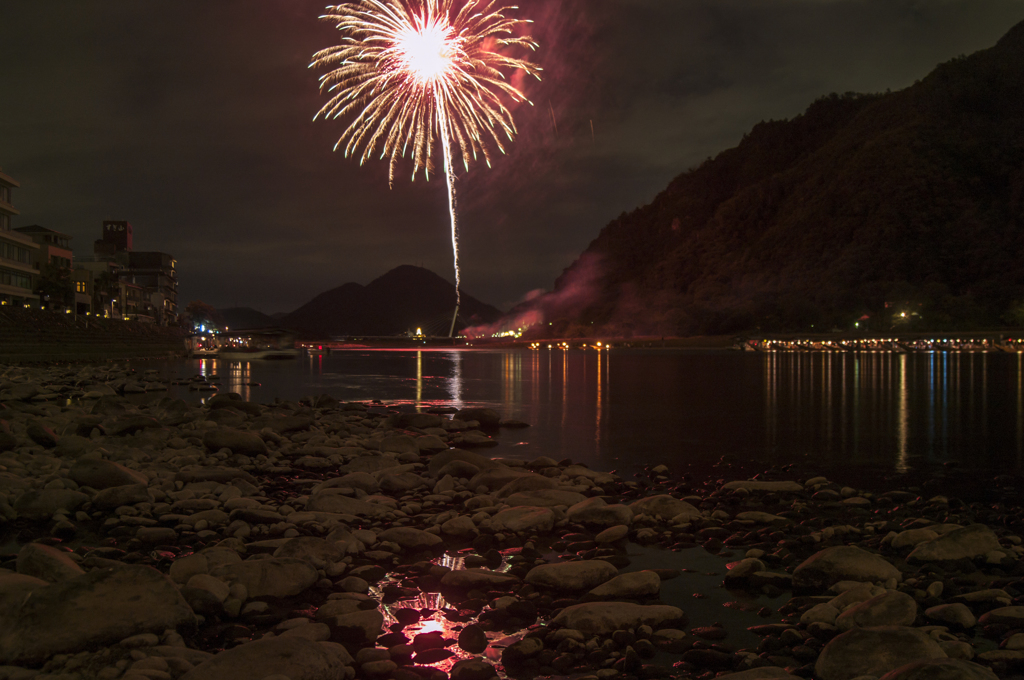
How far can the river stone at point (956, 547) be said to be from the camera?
25.1 feet

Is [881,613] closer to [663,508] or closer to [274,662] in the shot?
[663,508]

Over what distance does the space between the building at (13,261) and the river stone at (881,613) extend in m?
83.5

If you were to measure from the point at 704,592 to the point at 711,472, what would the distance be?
7.20m

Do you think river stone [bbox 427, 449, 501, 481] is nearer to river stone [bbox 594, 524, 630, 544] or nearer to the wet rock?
river stone [bbox 594, 524, 630, 544]

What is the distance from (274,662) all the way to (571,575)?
315 cm

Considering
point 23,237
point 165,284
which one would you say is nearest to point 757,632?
point 23,237

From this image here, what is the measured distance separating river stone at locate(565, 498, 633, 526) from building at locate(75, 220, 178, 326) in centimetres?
11899

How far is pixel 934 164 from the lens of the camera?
18025cm

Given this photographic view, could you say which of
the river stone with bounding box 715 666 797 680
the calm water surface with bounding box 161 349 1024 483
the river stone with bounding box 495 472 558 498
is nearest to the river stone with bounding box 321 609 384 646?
the river stone with bounding box 715 666 797 680

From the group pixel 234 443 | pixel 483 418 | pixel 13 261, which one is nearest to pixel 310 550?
pixel 234 443

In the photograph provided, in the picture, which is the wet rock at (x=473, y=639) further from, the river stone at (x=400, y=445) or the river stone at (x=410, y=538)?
the river stone at (x=400, y=445)

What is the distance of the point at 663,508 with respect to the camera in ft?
31.4

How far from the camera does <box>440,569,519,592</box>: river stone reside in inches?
272

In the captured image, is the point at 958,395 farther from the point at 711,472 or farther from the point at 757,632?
the point at 757,632
